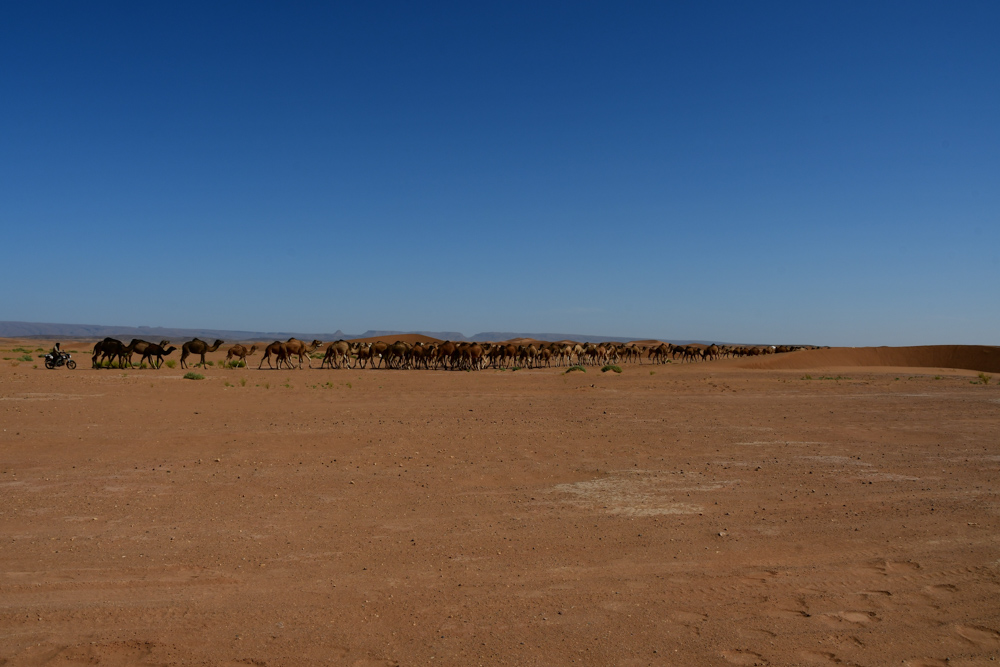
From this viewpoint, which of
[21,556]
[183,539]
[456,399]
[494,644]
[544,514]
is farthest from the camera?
[456,399]

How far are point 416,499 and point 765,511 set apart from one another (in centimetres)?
476

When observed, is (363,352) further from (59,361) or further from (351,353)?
(59,361)

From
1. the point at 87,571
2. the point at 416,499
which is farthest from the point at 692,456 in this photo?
the point at 87,571

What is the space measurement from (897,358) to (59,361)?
57393mm

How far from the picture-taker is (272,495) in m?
9.47

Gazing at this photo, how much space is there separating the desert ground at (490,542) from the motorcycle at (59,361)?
806 inches

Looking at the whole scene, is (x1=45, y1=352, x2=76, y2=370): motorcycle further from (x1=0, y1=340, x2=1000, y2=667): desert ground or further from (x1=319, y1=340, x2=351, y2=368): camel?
(x1=0, y1=340, x2=1000, y2=667): desert ground

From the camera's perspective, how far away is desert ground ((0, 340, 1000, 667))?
5242 millimetres

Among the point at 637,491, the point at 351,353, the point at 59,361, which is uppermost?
the point at 351,353

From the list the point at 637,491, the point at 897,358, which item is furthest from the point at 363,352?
the point at 897,358

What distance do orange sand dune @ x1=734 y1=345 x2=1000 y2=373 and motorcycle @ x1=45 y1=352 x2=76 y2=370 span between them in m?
41.0

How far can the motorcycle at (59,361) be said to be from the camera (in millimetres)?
32594

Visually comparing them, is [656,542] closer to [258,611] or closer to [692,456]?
[258,611]

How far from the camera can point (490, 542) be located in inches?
299
